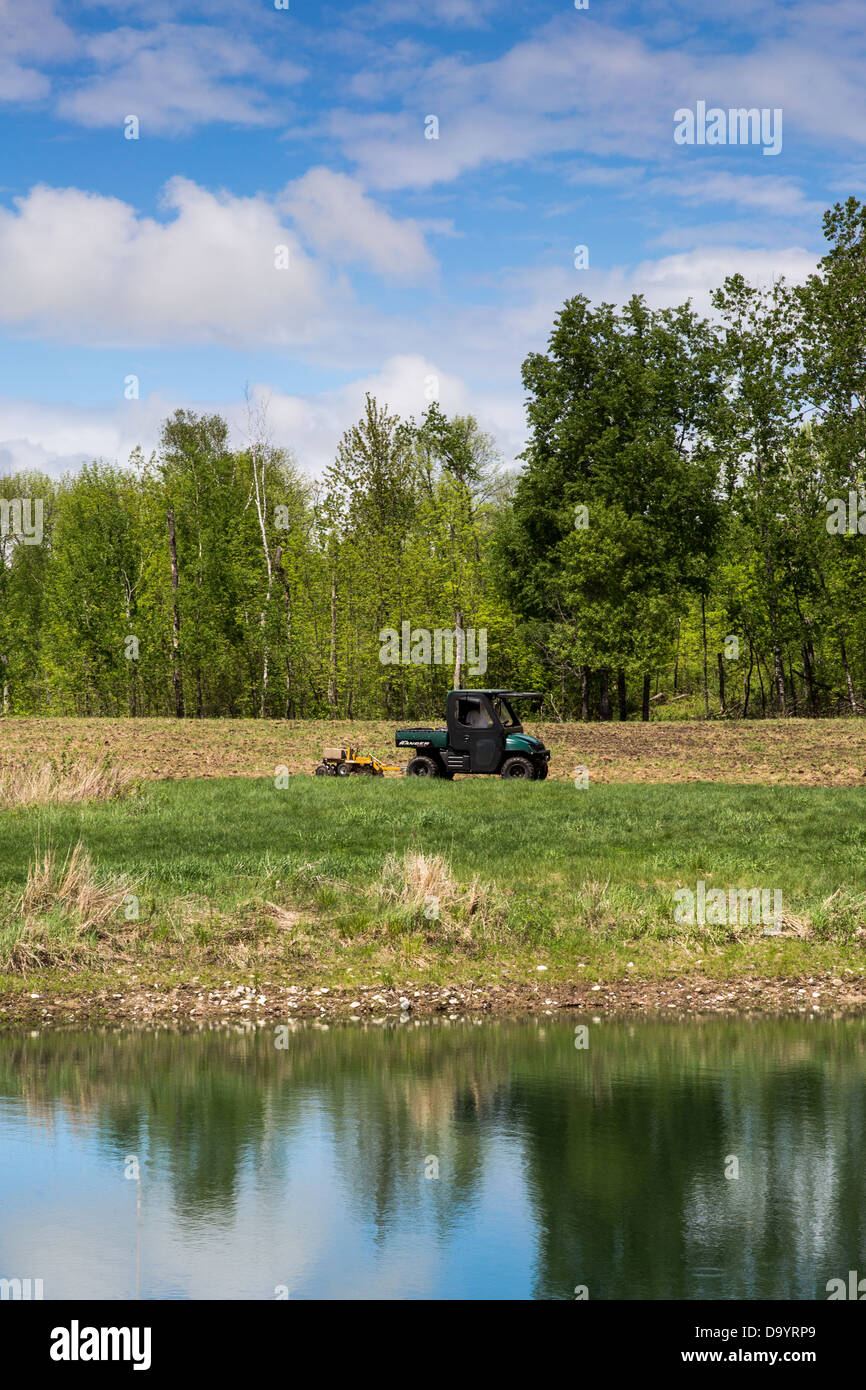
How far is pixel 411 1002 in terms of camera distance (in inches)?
669

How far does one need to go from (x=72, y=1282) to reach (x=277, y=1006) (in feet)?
25.6

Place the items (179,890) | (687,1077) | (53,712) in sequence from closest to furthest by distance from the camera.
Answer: (687,1077)
(179,890)
(53,712)

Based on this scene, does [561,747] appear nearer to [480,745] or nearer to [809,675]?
[480,745]

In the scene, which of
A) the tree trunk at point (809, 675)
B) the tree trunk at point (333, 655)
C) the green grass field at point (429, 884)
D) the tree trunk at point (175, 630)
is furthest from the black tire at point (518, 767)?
the tree trunk at point (809, 675)

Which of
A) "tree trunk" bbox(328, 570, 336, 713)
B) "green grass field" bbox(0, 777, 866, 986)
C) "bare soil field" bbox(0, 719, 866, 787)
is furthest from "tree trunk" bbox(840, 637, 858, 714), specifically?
"green grass field" bbox(0, 777, 866, 986)

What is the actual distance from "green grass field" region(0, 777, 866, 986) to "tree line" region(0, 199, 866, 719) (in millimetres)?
30306

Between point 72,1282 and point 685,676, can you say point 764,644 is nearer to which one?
point 685,676

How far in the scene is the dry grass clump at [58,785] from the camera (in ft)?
92.4

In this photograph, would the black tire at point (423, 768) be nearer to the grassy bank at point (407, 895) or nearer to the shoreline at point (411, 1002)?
the grassy bank at point (407, 895)

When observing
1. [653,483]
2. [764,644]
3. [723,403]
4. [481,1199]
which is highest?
[723,403]

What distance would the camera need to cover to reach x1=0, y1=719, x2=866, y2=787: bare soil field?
3775 centimetres

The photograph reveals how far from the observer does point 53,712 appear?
261ft

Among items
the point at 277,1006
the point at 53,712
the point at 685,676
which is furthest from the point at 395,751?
the point at 685,676

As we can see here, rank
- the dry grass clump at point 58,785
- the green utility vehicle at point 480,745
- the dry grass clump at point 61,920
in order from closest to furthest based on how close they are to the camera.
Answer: the dry grass clump at point 61,920 → the dry grass clump at point 58,785 → the green utility vehicle at point 480,745
